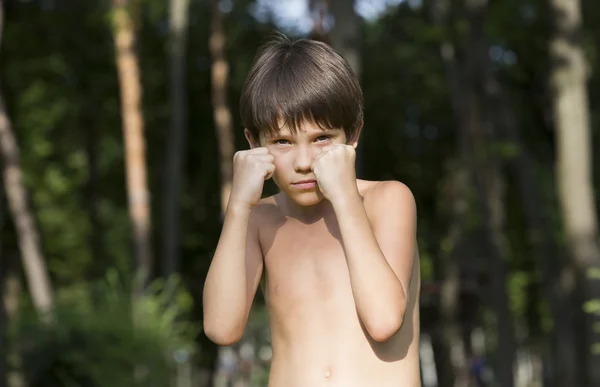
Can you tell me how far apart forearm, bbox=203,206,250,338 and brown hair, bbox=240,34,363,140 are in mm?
269

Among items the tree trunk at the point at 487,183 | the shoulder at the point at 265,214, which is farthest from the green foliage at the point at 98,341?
the shoulder at the point at 265,214

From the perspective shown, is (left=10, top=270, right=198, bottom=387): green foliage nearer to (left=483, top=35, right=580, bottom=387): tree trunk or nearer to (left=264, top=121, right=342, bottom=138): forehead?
(left=264, top=121, right=342, bottom=138): forehead

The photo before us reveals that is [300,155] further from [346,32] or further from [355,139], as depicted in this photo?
[346,32]

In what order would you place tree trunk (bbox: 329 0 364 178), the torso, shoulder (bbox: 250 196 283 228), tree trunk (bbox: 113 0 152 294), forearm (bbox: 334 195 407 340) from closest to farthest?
forearm (bbox: 334 195 407 340)
the torso
shoulder (bbox: 250 196 283 228)
tree trunk (bbox: 329 0 364 178)
tree trunk (bbox: 113 0 152 294)

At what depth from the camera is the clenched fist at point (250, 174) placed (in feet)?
9.89

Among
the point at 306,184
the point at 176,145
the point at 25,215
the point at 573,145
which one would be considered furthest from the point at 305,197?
the point at 176,145

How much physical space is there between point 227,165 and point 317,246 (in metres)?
21.1

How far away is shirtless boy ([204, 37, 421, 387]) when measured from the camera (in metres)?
2.92

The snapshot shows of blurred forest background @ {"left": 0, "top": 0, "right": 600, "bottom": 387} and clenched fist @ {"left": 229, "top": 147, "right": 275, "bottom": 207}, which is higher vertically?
clenched fist @ {"left": 229, "top": 147, "right": 275, "bottom": 207}

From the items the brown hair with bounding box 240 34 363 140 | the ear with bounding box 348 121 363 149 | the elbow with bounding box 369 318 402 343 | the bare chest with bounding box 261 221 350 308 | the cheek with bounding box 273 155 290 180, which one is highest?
the brown hair with bounding box 240 34 363 140

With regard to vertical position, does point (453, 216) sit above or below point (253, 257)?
below

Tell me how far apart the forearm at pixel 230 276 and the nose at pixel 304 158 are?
0.69ft

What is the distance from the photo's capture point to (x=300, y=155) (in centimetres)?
299

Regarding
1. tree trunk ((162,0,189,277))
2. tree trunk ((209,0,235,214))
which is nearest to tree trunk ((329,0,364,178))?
tree trunk ((209,0,235,214))
